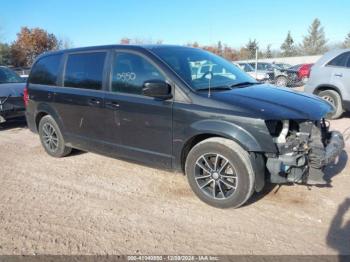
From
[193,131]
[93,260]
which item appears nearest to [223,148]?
[193,131]

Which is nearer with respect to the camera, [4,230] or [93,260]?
[93,260]

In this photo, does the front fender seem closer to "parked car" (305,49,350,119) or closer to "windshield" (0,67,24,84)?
"parked car" (305,49,350,119)

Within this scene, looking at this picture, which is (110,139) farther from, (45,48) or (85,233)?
(45,48)

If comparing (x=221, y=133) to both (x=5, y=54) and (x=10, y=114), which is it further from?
(x=5, y=54)

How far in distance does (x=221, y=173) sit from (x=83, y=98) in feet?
8.08

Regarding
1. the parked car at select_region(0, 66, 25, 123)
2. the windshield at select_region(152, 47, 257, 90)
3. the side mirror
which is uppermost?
the windshield at select_region(152, 47, 257, 90)

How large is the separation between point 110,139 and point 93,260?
217 cm

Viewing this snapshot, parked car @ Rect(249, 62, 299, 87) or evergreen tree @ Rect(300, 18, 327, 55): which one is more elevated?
evergreen tree @ Rect(300, 18, 327, 55)

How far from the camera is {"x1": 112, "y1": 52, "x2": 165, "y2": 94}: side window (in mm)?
4598

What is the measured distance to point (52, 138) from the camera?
20.9 ft

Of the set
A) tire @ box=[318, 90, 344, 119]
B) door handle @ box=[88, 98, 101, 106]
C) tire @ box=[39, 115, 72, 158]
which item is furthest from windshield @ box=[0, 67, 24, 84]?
tire @ box=[318, 90, 344, 119]

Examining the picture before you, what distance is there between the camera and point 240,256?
326cm

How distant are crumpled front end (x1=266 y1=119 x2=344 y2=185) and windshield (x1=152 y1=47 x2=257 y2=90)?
106 centimetres

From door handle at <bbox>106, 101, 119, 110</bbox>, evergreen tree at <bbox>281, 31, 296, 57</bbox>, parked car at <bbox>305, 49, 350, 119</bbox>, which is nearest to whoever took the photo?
door handle at <bbox>106, 101, 119, 110</bbox>
